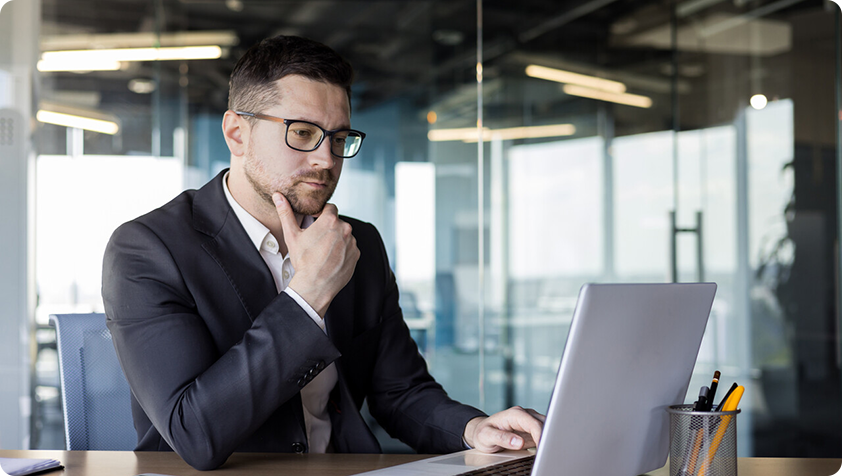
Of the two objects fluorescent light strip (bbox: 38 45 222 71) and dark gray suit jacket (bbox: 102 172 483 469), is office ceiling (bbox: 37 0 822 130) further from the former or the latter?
dark gray suit jacket (bbox: 102 172 483 469)

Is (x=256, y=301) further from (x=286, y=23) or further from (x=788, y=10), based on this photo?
(x=788, y=10)

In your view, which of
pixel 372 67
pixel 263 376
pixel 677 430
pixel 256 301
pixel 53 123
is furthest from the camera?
pixel 372 67

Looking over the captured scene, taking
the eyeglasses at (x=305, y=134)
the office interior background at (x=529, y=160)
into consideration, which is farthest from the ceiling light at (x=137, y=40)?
the eyeglasses at (x=305, y=134)

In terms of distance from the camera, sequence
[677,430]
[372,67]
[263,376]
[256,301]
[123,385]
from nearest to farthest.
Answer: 1. [677,430]
2. [263,376]
3. [256,301]
4. [123,385]
5. [372,67]

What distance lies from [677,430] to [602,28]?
132 inches

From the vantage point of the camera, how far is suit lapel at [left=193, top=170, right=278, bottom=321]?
1.38m

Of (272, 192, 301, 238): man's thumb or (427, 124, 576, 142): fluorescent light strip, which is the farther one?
(427, 124, 576, 142): fluorescent light strip

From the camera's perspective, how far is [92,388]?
1574 mm

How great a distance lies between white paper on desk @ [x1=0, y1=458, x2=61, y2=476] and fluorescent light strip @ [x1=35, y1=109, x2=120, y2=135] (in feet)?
8.81

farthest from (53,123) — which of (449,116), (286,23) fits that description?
(449,116)

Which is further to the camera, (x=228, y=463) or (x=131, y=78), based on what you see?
(x=131, y=78)

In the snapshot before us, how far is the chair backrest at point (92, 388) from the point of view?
5.13ft

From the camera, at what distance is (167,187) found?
3574mm

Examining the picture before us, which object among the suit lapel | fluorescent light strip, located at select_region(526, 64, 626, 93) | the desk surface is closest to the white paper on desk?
the desk surface
